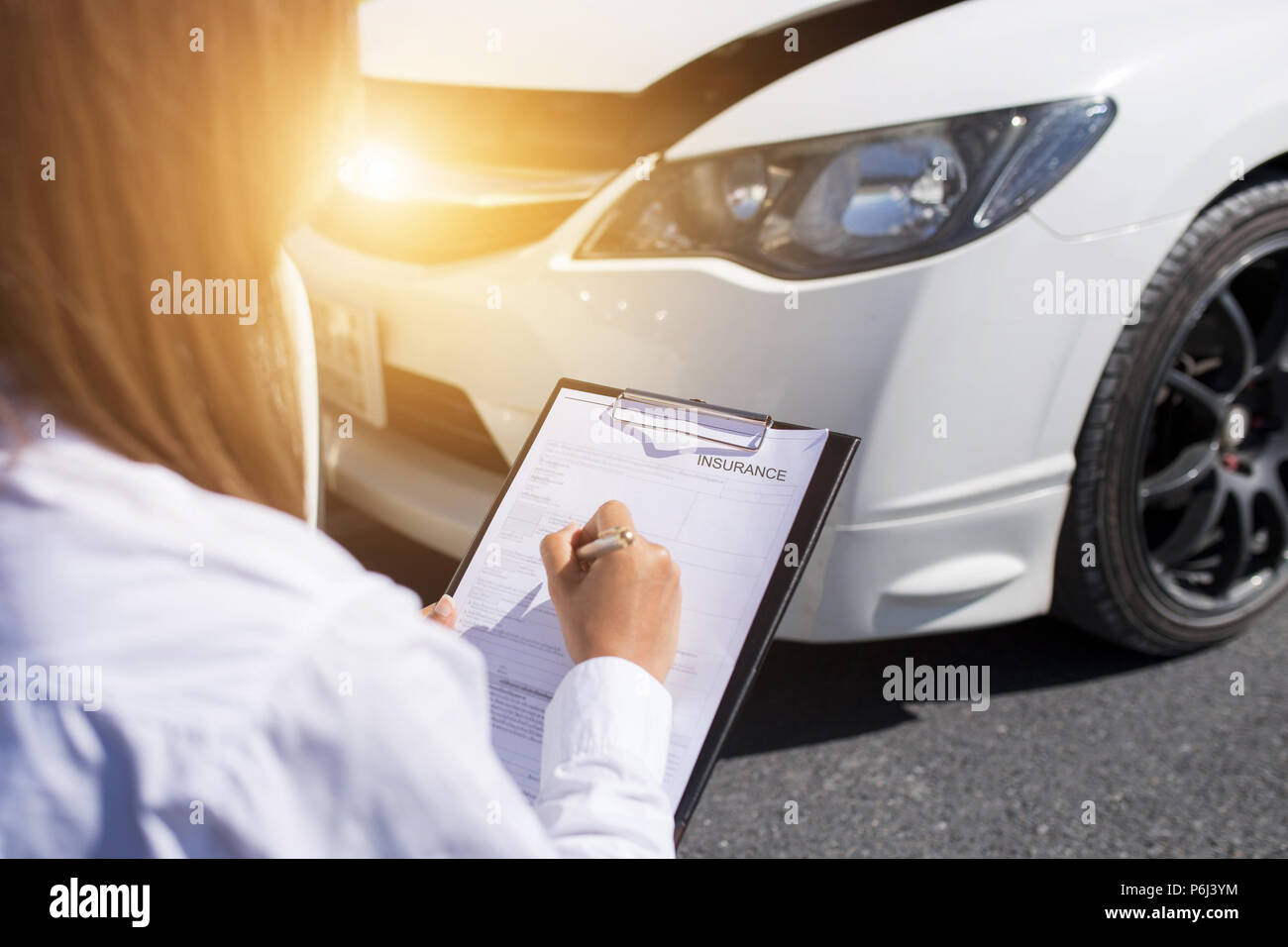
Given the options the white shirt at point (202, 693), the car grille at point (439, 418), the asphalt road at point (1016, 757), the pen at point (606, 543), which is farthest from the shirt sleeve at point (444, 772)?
the car grille at point (439, 418)

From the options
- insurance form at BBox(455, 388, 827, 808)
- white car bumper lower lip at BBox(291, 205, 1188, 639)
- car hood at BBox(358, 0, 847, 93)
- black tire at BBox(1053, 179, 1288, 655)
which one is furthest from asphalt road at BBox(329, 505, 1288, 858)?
car hood at BBox(358, 0, 847, 93)

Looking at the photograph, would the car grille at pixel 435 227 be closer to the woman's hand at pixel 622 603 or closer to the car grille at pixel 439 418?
the car grille at pixel 439 418

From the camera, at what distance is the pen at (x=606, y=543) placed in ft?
3.44

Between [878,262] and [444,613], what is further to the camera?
[878,262]

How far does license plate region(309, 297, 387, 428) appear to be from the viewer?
7.41 feet

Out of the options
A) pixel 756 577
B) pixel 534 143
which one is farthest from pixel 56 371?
pixel 534 143

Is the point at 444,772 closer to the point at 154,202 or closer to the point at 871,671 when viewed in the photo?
the point at 154,202

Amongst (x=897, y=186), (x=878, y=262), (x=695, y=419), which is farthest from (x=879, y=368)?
(x=695, y=419)

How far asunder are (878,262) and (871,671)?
37.4 inches

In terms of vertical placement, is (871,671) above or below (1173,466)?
below

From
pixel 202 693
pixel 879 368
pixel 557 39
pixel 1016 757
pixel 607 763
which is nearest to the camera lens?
pixel 202 693

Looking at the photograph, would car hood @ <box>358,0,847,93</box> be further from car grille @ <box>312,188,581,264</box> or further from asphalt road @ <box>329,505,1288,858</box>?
asphalt road @ <box>329,505,1288,858</box>

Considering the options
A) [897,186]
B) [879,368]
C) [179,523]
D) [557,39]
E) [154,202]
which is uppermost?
[557,39]

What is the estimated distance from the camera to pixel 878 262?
5.92ft
